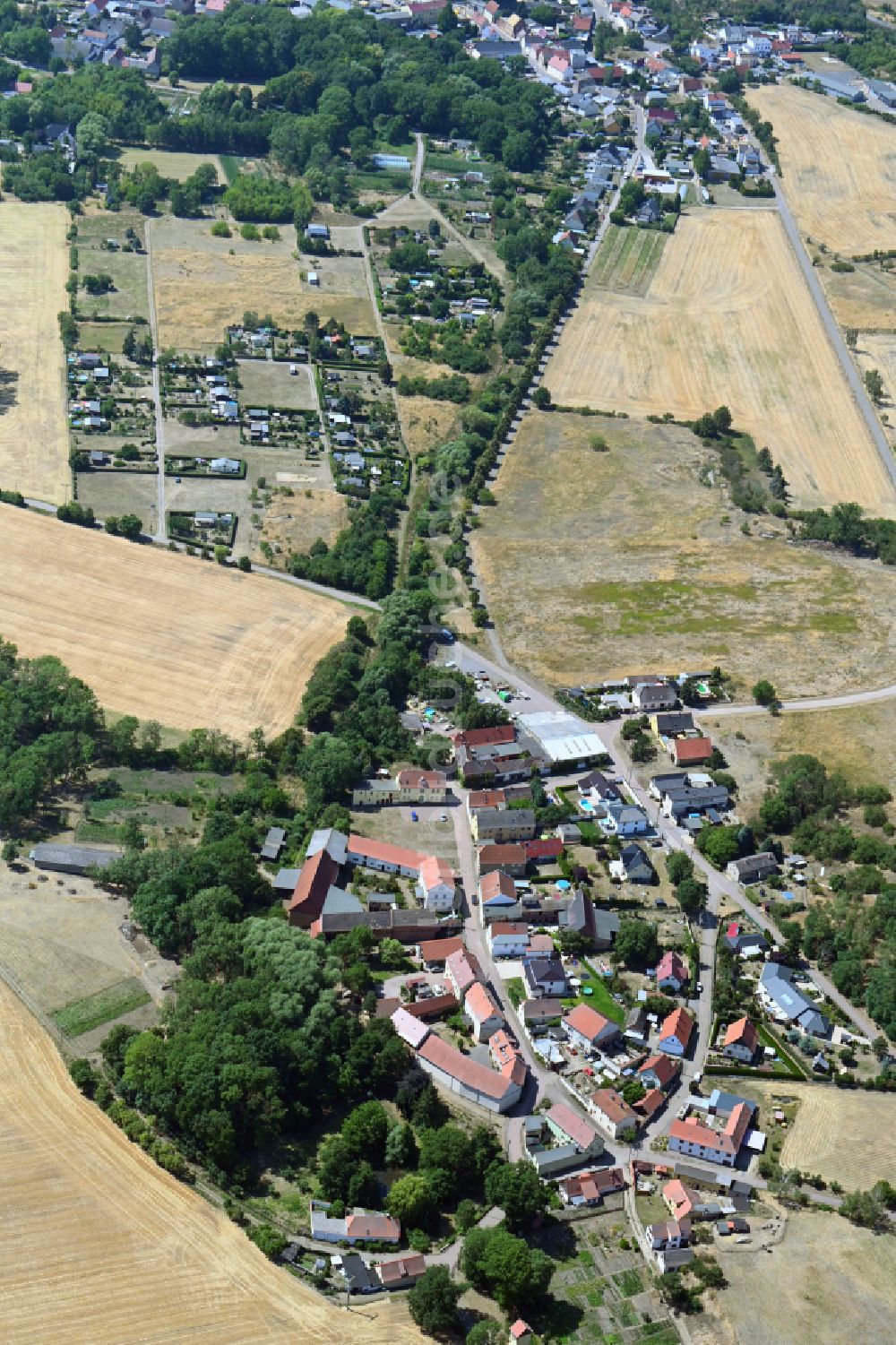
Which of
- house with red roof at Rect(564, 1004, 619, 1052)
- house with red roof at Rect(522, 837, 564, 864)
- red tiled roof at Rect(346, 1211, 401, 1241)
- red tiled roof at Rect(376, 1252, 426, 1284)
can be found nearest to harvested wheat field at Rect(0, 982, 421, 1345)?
red tiled roof at Rect(376, 1252, 426, 1284)

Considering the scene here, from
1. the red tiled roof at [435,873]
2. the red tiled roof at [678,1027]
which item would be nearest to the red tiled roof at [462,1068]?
the red tiled roof at [678,1027]

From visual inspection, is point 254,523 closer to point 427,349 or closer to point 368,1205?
point 427,349

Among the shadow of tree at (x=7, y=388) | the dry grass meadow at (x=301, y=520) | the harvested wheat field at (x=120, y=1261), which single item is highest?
the harvested wheat field at (x=120, y=1261)

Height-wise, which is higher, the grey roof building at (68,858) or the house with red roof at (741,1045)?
the house with red roof at (741,1045)

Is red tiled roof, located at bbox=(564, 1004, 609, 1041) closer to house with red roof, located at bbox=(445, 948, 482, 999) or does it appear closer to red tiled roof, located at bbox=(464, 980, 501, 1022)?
red tiled roof, located at bbox=(464, 980, 501, 1022)

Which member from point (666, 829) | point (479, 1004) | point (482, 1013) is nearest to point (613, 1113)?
point (482, 1013)

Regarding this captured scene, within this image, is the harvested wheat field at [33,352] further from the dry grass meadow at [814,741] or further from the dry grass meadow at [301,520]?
the dry grass meadow at [814,741]

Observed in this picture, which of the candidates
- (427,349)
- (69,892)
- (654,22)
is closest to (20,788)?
(69,892)
